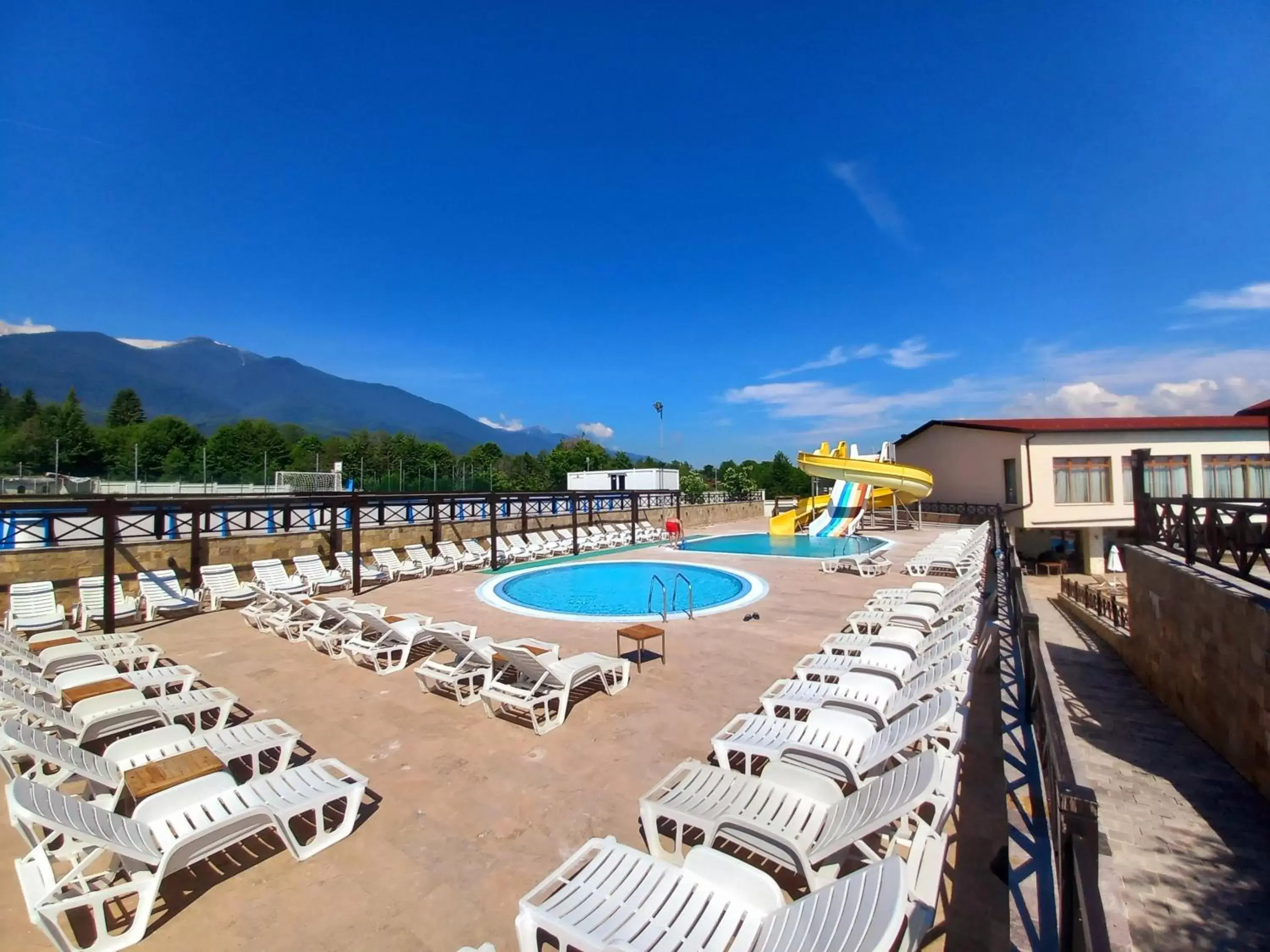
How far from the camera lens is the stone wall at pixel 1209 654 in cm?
611

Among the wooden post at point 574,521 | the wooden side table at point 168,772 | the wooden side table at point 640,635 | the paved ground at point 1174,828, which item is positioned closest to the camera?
the wooden side table at point 168,772

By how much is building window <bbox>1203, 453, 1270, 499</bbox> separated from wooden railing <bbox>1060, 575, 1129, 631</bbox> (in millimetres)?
8406

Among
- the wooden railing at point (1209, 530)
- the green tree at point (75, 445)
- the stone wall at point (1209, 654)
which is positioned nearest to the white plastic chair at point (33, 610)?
the stone wall at point (1209, 654)

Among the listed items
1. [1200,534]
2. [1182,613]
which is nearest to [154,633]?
[1182,613]

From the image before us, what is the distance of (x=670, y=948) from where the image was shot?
2082mm

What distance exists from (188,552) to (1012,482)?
28.0m

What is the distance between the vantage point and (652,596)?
1145 cm

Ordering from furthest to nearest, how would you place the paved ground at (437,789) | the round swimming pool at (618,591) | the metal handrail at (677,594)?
the round swimming pool at (618,591), the metal handrail at (677,594), the paved ground at (437,789)

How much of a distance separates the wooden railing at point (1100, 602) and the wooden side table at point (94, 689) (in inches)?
648

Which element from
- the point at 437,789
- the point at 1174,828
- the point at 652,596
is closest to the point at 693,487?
the point at 652,596

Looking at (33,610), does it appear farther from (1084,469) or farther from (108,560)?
(1084,469)

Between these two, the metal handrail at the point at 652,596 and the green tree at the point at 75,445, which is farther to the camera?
the green tree at the point at 75,445

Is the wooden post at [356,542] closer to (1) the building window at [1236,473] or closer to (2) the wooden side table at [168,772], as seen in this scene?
(2) the wooden side table at [168,772]

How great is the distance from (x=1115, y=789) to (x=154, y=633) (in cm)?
1271
